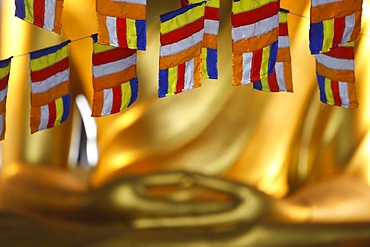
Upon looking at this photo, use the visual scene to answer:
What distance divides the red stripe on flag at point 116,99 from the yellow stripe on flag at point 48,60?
328 millimetres

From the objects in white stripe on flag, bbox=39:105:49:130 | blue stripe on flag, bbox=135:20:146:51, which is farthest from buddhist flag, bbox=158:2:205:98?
white stripe on flag, bbox=39:105:49:130

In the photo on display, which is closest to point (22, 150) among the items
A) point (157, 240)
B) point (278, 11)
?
point (157, 240)

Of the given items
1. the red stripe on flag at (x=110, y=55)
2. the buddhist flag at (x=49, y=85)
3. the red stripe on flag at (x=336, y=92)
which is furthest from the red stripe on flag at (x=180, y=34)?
the red stripe on flag at (x=336, y=92)

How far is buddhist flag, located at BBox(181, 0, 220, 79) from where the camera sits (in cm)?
527

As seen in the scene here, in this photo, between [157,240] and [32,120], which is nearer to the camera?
[157,240]

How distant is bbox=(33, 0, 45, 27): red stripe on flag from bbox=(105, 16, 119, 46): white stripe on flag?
318 mm

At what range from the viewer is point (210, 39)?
209 inches

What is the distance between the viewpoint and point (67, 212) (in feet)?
18.5

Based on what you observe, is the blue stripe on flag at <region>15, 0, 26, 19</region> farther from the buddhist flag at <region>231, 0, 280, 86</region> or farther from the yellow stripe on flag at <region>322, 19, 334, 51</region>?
the yellow stripe on flag at <region>322, 19, 334, 51</region>

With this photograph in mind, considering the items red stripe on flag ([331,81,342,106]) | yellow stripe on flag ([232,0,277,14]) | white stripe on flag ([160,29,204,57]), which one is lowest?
red stripe on flag ([331,81,342,106])

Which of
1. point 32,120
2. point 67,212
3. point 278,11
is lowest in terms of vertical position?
point 67,212

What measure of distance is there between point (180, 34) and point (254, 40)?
392mm

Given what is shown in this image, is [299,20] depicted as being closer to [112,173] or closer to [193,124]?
[193,124]

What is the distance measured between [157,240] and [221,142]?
153cm
